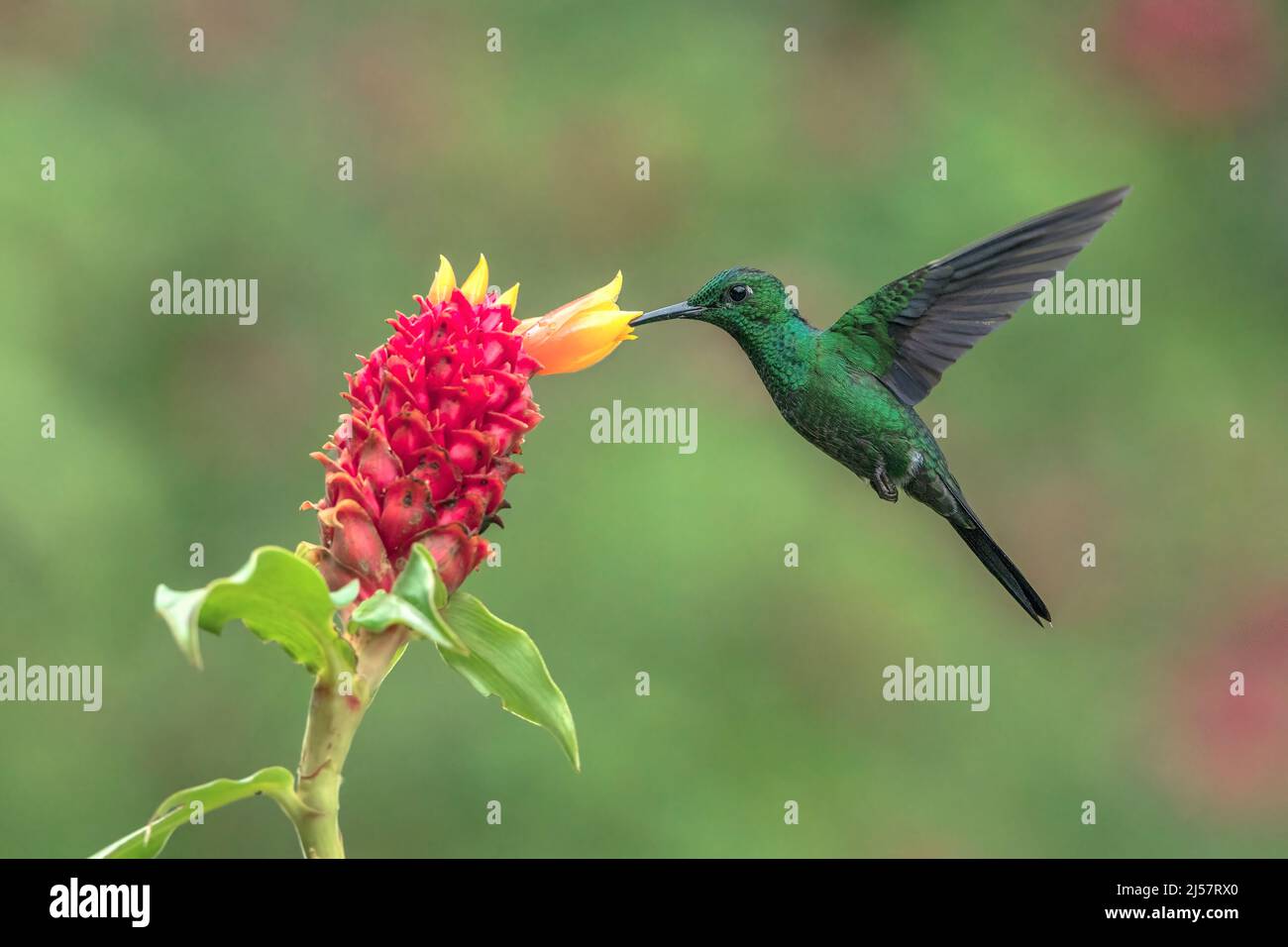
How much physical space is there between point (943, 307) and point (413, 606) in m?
0.97

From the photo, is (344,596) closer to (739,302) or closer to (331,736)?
(331,736)

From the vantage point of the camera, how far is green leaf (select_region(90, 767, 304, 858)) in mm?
1188

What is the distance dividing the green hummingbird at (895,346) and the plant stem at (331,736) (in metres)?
0.53

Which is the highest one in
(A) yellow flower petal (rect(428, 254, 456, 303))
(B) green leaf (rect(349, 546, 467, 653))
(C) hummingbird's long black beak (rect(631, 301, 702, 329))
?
(C) hummingbird's long black beak (rect(631, 301, 702, 329))

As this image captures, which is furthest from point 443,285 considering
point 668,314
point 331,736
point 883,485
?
point 883,485

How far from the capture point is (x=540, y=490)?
412 centimetres

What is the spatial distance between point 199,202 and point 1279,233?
10.5 feet

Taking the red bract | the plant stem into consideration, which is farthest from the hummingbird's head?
the plant stem

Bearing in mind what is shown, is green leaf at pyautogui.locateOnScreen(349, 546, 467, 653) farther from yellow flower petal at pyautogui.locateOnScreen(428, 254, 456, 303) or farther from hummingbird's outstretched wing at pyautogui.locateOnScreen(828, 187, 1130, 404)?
hummingbird's outstretched wing at pyautogui.locateOnScreen(828, 187, 1130, 404)

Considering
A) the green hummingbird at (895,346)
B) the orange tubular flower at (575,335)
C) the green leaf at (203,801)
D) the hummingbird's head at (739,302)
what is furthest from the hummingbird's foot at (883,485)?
the green leaf at (203,801)

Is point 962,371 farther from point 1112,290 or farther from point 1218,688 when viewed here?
point 1218,688

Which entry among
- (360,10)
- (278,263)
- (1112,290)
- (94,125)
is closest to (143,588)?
(278,263)

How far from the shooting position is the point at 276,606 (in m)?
1.20

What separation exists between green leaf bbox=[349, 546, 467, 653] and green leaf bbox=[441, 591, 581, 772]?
0.34 feet
